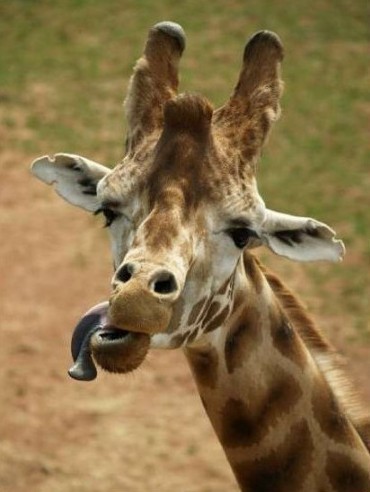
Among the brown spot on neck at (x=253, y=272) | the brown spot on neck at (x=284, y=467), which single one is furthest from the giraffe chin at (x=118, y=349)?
the brown spot on neck at (x=284, y=467)

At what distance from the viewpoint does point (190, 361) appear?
7.83m

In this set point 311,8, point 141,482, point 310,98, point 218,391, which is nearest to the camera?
point 218,391

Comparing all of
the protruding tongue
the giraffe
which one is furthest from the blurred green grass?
the protruding tongue

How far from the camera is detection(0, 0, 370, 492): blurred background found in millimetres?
13484

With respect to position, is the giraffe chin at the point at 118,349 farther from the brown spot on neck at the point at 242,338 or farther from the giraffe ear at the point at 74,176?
the giraffe ear at the point at 74,176

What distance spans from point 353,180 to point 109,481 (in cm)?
783

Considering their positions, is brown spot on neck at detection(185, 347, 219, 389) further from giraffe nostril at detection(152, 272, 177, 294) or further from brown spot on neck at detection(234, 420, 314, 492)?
giraffe nostril at detection(152, 272, 177, 294)

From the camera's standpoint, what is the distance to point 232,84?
72.9 ft

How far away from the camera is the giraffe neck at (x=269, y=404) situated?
7.69 meters

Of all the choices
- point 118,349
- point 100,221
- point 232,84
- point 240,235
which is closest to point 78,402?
point 100,221

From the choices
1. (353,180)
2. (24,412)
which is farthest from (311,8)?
(24,412)

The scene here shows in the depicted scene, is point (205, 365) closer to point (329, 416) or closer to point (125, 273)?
point (329, 416)

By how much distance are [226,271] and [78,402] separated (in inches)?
284

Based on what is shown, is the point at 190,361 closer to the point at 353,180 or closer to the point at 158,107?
the point at 158,107
